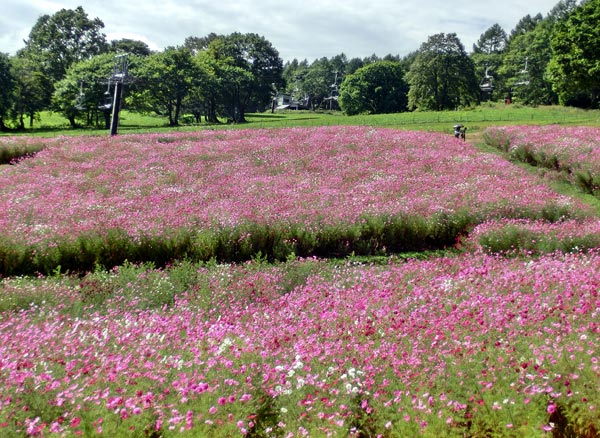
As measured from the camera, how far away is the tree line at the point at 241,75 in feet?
189

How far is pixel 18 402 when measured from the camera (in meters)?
3.92

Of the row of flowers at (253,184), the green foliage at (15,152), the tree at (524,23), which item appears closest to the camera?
the row of flowers at (253,184)

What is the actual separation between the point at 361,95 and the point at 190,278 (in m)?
87.2

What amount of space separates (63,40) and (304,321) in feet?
345

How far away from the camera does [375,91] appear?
301ft

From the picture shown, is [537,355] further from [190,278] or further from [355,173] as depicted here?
[355,173]

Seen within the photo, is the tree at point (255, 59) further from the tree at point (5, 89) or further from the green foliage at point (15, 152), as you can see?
the green foliage at point (15, 152)

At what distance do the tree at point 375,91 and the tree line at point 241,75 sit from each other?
0.62ft

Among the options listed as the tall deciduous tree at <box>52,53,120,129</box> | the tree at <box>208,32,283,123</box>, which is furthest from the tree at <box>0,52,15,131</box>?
the tree at <box>208,32,283,123</box>

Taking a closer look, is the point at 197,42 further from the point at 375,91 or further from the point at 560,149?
the point at 560,149

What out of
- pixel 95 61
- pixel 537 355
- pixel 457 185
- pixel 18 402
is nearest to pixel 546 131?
pixel 457 185

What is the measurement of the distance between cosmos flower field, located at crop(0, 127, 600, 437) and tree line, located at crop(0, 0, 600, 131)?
3852cm

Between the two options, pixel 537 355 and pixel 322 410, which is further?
pixel 537 355

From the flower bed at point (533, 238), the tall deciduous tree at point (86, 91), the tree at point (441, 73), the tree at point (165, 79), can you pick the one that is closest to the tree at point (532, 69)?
the tree at point (441, 73)
